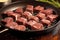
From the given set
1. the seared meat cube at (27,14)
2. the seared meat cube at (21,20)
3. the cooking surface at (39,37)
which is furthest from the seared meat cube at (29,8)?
the cooking surface at (39,37)

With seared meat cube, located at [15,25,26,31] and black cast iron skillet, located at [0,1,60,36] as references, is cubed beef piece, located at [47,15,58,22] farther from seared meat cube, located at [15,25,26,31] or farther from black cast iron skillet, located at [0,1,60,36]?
seared meat cube, located at [15,25,26,31]

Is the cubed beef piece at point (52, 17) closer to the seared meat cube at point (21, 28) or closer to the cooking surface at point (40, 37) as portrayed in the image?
the cooking surface at point (40, 37)

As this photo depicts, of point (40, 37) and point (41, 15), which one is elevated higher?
point (41, 15)

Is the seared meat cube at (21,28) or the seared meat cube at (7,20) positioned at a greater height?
the seared meat cube at (7,20)

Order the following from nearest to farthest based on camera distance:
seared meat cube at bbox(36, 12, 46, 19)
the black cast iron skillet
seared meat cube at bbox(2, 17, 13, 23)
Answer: the black cast iron skillet < seared meat cube at bbox(2, 17, 13, 23) < seared meat cube at bbox(36, 12, 46, 19)

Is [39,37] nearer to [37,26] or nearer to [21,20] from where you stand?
[37,26]

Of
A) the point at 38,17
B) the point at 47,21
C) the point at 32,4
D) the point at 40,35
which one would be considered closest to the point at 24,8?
the point at 32,4

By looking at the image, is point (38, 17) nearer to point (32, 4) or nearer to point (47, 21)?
point (47, 21)

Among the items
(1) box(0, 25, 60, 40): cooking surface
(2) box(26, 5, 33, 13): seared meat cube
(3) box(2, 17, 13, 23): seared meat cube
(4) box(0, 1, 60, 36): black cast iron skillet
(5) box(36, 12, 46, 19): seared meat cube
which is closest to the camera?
(4) box(0, 1, 60, 36): black cast iron skillet

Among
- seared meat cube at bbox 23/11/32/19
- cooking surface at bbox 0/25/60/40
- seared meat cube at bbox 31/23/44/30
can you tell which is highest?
seared meat cube at bbox 23/11/32/19

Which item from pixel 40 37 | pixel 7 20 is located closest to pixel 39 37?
pixel 40 37

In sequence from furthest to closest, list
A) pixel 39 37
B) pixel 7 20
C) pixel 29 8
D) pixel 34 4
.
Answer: pixel 34 4 < pixel 29 8 < pixel 7 20 < pixel 39 37

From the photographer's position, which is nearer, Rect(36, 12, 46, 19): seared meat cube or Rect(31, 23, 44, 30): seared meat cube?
Rect(31, 23, 44, 30): seared meat cube

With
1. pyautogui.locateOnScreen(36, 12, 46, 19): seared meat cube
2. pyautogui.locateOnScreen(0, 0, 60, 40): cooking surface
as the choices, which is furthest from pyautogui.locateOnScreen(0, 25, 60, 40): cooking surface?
pyautogui.locateOnScreen(36, 12, 46, 19): seared meat cube
